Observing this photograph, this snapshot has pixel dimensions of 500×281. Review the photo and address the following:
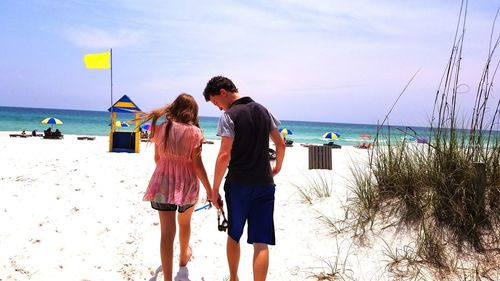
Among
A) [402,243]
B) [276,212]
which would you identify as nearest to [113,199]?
[276,212]

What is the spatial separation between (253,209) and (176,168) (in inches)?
28.9

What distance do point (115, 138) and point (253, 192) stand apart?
1091 centimetres

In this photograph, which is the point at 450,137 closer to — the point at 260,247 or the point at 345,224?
the point at 345,224

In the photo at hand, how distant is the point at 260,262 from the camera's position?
2.69 metres

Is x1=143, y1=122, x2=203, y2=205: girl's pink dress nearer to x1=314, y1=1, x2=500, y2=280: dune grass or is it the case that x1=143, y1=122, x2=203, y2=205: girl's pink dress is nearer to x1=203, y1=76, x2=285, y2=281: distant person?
x1=203, y1=76, x2=285, y2=281: distant person

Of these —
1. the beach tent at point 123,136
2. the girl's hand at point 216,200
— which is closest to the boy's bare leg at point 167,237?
the girl's hand at point 216,200

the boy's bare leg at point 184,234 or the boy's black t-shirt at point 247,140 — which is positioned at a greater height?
the boy's black t-shirt at point 247,140

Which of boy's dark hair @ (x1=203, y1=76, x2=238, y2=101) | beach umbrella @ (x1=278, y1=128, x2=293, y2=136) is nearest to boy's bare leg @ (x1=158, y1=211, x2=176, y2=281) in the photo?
boy's dark hair @ (x1=203, y1=76, x2=238, y2=101)

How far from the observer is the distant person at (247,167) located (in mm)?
2641

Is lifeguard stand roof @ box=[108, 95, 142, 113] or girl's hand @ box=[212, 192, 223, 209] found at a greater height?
lifeguard stand roof @ box=[108, 95, 142, 113]

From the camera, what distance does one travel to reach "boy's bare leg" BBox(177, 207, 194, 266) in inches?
127

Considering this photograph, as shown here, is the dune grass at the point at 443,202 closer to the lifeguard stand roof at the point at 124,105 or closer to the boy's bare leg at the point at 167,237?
the boy's bare leg at the point at 167,237

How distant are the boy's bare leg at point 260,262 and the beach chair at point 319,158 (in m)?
6.58

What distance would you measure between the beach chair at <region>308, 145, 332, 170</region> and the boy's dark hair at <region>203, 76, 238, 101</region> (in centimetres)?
658
